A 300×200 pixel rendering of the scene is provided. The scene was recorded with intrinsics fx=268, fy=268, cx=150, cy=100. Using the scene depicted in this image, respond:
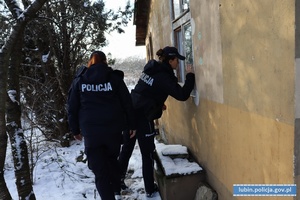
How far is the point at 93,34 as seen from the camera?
7.96 metres

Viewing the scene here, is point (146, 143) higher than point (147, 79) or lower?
lower

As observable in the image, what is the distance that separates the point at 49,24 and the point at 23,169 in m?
4.82

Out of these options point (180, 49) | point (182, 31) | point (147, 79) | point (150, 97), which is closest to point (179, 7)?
point (182, 31)

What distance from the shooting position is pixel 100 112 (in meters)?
2.79

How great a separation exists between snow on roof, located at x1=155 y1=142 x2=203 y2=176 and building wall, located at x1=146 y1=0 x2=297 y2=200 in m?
0.16

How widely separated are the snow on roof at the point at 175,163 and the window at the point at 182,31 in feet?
3.99

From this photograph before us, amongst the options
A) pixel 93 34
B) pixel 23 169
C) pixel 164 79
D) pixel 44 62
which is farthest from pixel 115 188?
pixel 93 34

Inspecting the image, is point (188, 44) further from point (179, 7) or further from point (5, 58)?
point (5, 58)

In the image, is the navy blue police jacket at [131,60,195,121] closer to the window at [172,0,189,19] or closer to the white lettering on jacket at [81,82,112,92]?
the white lettering on jacket at [81,82,112,92]


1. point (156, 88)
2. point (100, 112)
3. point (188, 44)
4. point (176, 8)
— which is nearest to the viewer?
point (100, 112)

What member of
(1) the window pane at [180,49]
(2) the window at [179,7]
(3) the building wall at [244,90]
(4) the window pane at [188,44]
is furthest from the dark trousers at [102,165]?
(2) the window at [179,7]

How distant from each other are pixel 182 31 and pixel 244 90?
6.83ft

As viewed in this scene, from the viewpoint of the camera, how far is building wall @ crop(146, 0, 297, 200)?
1.56 meters

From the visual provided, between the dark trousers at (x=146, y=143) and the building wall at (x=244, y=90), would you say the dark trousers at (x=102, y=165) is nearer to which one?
the dark trousers at (x=146, y=143)
